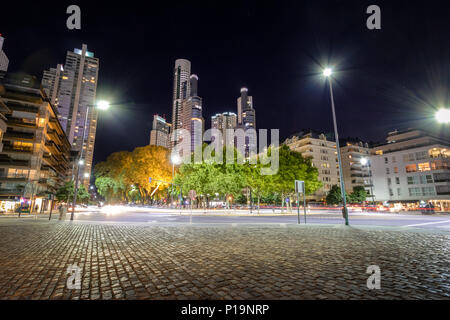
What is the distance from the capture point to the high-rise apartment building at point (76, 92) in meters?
156

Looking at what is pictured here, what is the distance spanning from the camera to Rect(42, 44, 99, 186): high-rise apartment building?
6122 inches

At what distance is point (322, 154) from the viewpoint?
95.9 metres

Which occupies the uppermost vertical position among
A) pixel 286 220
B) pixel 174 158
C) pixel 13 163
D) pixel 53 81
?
pixel 53 81

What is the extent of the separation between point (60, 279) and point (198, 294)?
273 cm

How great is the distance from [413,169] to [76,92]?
193678 mm

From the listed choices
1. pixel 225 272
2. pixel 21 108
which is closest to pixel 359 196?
pixel 225 272

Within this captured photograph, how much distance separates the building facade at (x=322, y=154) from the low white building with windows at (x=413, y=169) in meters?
24.4

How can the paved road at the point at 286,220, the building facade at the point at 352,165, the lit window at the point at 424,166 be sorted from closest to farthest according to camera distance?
the paved road at the point at 286,220 < the lit window at the point at 424,166 < the building facade at the point at 352,165

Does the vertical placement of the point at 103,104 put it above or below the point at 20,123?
below

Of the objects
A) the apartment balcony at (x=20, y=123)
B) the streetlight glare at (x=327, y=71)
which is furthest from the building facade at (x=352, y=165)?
the apartment balcony at (x=20, y=123)

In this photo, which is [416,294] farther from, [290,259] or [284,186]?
[284,186]

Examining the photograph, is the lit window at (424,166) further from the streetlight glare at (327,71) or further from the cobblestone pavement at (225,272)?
the cobblestone pavement at (225,272)

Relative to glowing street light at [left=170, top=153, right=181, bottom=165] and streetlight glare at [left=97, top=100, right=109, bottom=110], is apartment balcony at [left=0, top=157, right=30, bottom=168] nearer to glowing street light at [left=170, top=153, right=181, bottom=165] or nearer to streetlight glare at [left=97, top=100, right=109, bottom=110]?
glowing street light at [left=170, top=153, right=181, bottom=165]

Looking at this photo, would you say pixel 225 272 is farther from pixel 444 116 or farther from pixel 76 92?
pixel 76 92
